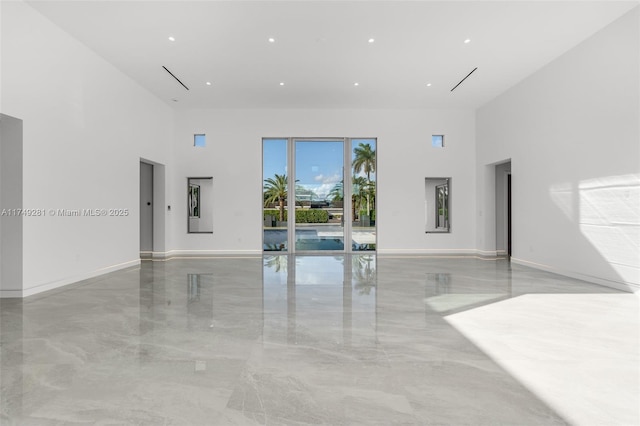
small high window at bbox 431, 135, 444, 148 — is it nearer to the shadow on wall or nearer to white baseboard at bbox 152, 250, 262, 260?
the shadow on wall

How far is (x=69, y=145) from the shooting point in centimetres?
597

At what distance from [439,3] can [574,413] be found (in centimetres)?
509

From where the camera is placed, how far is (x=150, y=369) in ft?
8.71

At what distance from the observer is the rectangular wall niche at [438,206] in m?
10.2

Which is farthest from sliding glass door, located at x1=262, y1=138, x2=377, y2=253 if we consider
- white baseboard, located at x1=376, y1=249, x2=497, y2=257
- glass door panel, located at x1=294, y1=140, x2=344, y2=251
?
white baseboard, located at x1=376, y1=249, x2=497, y2=257

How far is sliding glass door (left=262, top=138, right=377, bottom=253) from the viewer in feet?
33.3

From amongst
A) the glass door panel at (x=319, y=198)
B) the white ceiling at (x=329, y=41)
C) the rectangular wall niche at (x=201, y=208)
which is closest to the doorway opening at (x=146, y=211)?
the rectangular wall niche at (x=201, y=208)

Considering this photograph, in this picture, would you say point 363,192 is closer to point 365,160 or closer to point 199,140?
point 365,160

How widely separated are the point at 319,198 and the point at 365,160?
178 centimetres

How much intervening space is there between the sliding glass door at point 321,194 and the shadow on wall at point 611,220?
5.03m

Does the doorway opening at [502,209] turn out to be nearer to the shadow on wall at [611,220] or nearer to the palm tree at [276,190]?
the shadow on wall at [611,220]

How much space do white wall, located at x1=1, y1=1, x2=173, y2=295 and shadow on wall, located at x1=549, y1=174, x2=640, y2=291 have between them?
9.04m

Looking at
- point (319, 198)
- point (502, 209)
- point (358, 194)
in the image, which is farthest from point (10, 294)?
point (502, 209)

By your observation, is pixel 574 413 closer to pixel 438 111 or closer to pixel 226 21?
pixel 226 21
